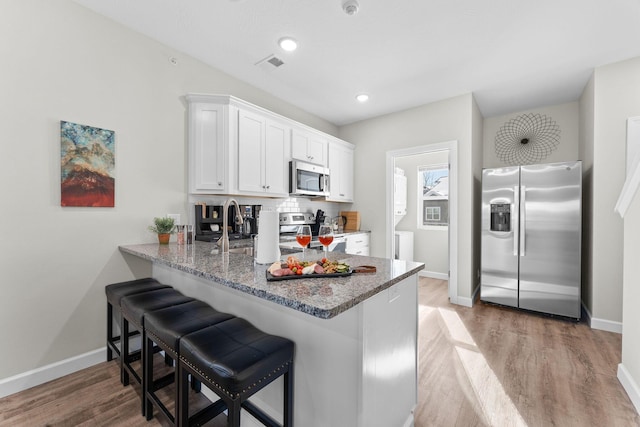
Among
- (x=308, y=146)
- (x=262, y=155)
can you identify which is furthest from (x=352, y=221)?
(x=262, y=155)

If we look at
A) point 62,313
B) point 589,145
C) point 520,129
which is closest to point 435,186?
point 520,129

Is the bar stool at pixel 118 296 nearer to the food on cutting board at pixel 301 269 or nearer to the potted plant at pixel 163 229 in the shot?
the potted plant at pixel 163 229

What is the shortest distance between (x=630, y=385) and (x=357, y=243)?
9.59ft

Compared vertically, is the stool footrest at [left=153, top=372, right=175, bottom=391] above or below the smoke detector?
below

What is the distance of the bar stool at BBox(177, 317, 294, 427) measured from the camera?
3.39 feet

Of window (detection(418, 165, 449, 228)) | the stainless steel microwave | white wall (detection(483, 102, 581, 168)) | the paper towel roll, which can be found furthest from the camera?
window (detection(418, 165, 449, 228))

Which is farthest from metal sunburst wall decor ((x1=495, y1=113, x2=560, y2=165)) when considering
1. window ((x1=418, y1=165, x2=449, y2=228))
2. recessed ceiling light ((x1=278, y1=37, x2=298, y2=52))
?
recessed ceiling light ((x1=278, y1=37, x2=298, y2=52))

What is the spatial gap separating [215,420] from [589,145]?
4.45 meters

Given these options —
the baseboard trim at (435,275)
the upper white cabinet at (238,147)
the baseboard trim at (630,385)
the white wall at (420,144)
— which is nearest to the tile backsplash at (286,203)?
the upper white cabinet at (238,147)

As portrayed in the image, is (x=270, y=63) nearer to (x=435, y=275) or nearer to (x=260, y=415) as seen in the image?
(x=260, y=415)

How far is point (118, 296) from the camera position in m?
1.88

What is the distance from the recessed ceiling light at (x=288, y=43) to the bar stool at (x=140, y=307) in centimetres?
227

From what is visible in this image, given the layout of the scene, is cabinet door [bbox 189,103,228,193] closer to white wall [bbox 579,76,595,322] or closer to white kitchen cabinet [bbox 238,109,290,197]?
white kitchen cabinet [bbox 238,109,290,197]

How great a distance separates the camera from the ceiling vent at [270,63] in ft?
9.14
